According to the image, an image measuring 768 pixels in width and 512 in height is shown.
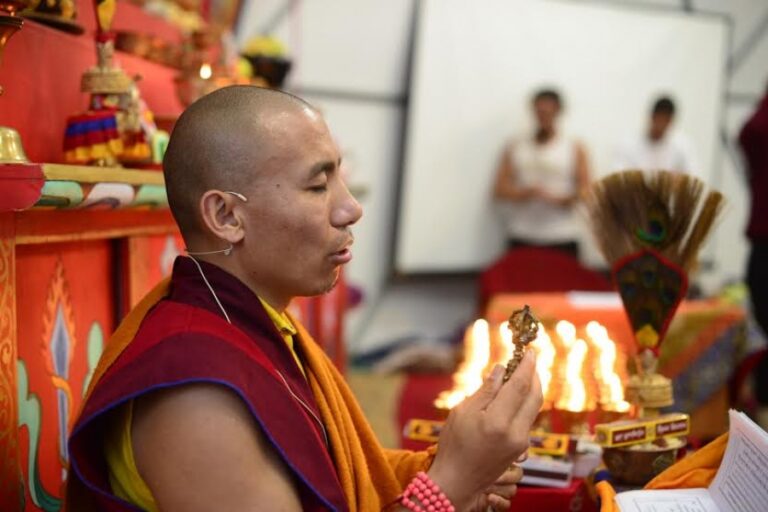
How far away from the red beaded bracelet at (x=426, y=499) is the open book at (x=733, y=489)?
348 millimetres

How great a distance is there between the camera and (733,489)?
4.45 feet

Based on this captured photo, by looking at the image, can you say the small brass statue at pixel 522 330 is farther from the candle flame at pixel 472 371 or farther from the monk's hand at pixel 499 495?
the candle flame at pixel 472 371

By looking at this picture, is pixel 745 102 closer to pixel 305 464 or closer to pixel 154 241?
pixel 154 241

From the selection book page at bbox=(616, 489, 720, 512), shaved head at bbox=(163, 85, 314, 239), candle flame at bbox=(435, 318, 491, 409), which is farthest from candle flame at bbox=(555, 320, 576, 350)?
shaved head at bbox=(163, 85, 314, 239)

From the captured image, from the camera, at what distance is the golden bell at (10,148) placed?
4.25 ft

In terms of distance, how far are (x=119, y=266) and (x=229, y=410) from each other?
3.18 ft

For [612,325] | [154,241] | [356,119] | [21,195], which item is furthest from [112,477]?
[356,119]

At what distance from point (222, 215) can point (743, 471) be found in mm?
822

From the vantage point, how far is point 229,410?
1.10 m

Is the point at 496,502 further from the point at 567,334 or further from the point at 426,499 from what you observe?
the point at 567,334

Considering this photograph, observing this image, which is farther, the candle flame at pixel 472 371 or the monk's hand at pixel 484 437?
the candle flame at pixel 472 371

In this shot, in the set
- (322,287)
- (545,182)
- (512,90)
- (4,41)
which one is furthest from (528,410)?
(512,90)

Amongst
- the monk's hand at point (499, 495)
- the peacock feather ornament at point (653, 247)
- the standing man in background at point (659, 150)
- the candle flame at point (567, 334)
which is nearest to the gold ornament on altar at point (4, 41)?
the monk's hand at point (499, 495)

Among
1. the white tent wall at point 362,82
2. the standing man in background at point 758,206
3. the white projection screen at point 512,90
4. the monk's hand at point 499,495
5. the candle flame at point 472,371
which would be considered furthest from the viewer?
the white projection screen at point 512,90
